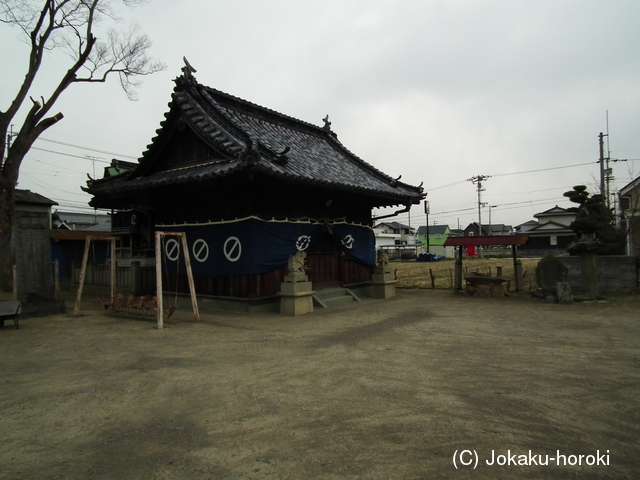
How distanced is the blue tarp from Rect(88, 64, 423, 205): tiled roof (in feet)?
5.24

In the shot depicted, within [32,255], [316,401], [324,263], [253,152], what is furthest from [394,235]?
[316,401]

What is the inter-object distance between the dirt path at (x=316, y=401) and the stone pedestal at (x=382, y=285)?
221 inches

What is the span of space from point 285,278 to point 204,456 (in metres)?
7.45

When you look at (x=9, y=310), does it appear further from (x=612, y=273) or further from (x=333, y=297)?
(x=612, y=273)

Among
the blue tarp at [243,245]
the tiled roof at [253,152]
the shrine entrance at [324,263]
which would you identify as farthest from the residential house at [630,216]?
the blue tarp at [243,245]

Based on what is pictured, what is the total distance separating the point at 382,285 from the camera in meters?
14.2

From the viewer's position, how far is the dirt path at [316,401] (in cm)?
326

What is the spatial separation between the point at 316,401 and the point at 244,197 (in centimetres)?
708

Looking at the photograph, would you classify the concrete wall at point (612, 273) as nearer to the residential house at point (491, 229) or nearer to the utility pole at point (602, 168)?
the utility pole at point (602, 168)

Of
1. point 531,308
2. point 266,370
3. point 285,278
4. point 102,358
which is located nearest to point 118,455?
point 266,370

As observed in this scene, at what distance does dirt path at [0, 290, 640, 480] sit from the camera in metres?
3.26

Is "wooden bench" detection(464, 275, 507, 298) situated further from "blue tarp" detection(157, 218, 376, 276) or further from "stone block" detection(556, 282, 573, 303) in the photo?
"blue tarp" detection(157, 218, 376, 276)

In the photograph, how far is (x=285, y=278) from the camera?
10781mm

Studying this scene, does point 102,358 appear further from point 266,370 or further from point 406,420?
point 406,420
